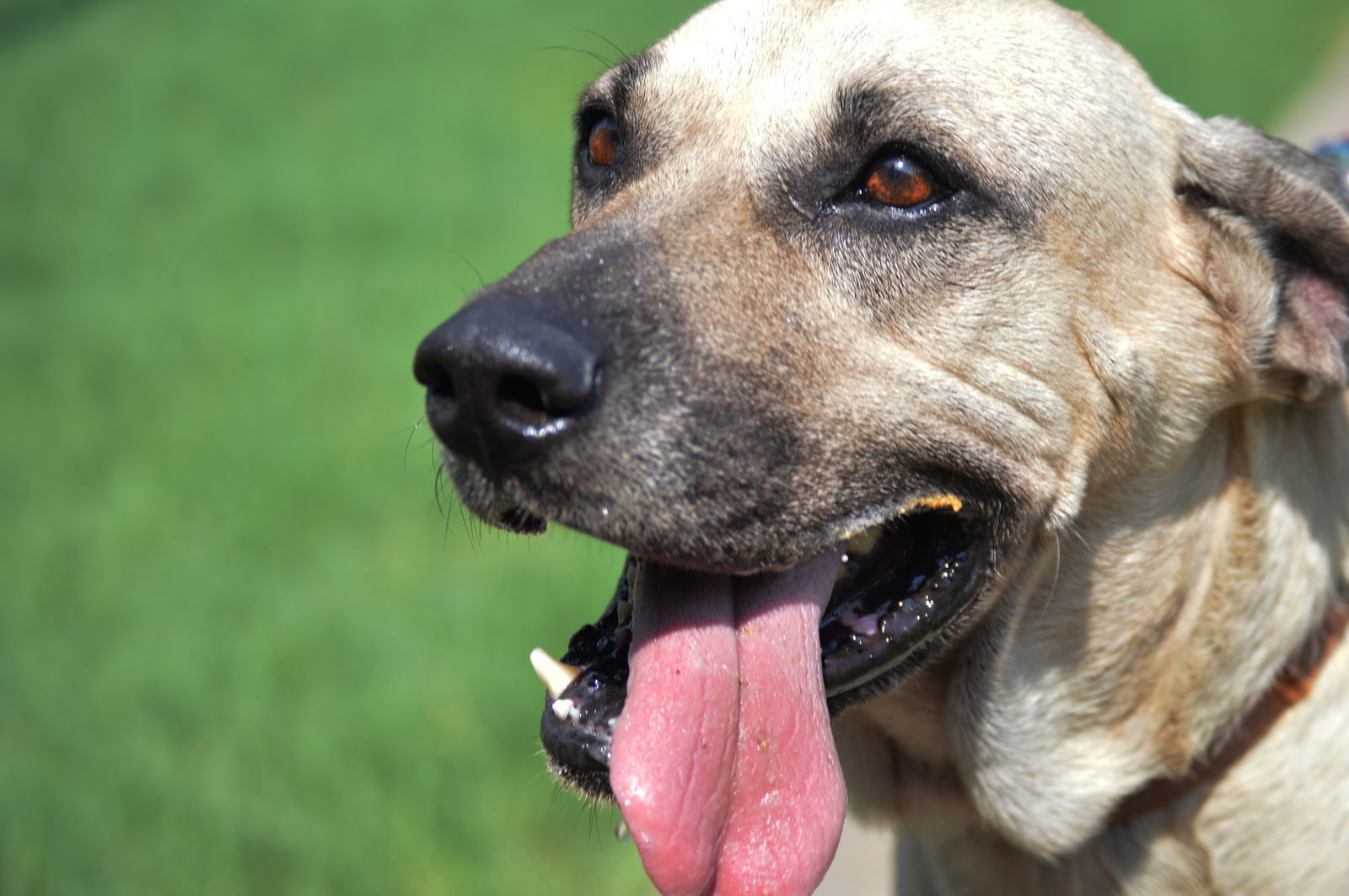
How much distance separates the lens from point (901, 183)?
88.8 inches

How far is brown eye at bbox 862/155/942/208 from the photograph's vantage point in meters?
2.25

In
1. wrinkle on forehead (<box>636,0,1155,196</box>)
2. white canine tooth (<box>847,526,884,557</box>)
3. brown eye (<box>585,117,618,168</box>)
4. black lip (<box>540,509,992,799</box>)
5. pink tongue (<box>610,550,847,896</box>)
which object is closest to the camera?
pink tongue (<box>610,550,847,896</box>)

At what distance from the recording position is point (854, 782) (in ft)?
8.57

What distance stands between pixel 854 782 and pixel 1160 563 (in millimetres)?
860

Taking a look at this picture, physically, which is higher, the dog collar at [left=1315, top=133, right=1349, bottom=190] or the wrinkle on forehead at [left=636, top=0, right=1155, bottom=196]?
the wrinkle on forehead at [left=636, top=0, right=1155, bottom=196]

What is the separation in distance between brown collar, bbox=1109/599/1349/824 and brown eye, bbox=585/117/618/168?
190 cm

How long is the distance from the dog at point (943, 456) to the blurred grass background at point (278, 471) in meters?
0.66

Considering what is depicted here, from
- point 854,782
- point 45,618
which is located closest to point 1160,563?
point 854,782

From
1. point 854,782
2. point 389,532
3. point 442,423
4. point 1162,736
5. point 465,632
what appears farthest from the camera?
point 389,532

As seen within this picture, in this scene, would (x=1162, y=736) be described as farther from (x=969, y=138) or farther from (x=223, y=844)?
(x=223, y=844)

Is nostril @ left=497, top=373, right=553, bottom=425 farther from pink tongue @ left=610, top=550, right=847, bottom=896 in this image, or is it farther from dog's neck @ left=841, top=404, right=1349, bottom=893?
dog's neck @ left=841, top=404, right=1349, bottom=893

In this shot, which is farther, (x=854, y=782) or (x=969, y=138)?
(x=854, y=782)

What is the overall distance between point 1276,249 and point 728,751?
5.32ft

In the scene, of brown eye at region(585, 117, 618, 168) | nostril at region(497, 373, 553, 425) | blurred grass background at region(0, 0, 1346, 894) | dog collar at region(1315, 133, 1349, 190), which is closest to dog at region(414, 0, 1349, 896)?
nostril at region(497, 373, 553, 425)
